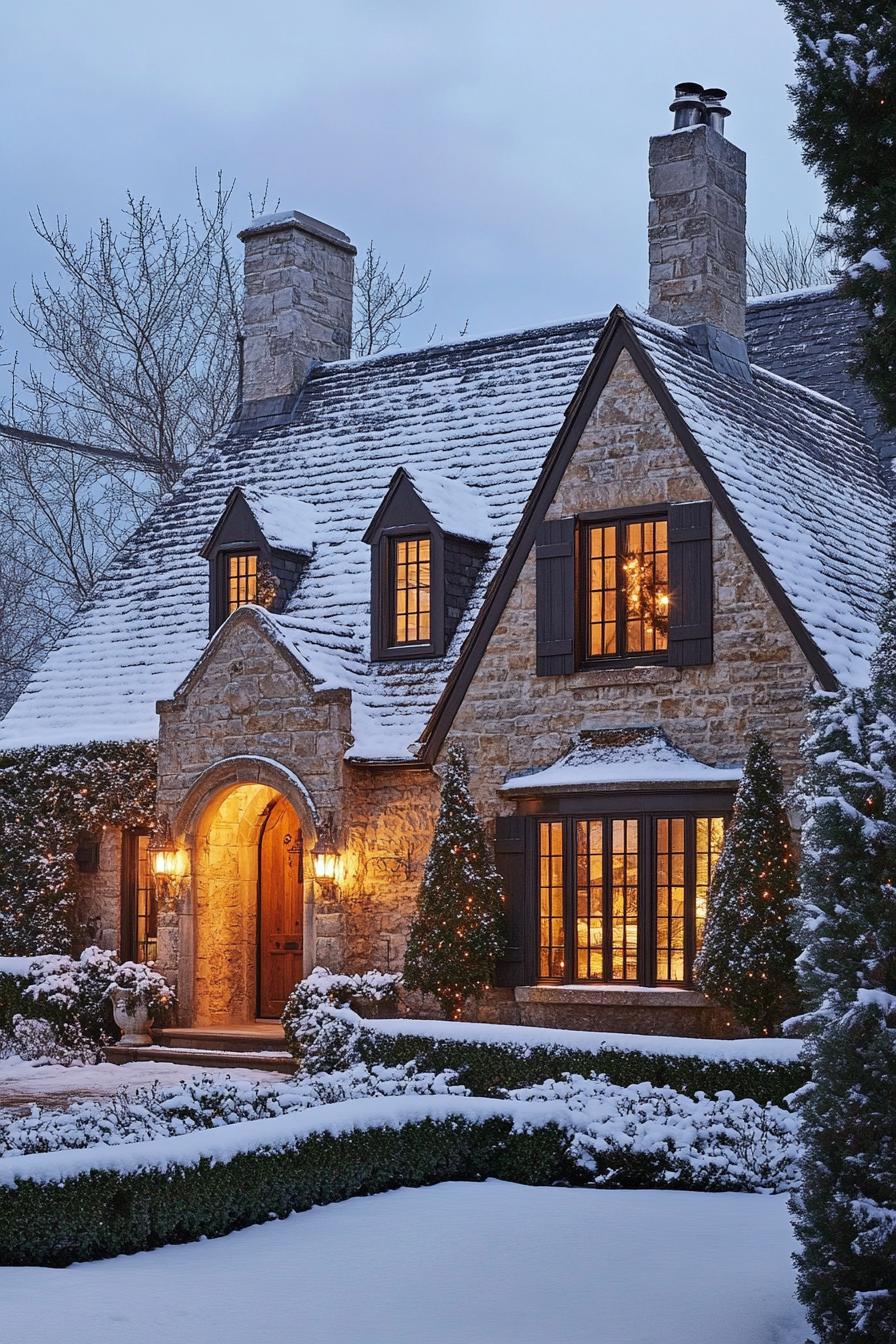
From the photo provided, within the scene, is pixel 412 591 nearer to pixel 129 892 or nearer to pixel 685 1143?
pixel 129 892

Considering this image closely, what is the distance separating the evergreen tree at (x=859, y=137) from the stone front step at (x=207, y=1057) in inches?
447

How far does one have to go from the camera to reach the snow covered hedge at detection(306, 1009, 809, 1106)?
13.5 meters

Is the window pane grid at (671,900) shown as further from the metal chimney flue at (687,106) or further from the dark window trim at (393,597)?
the metal chimney flue at (687,106)

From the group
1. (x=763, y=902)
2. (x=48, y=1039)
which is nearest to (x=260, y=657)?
(x=48, y=1039)

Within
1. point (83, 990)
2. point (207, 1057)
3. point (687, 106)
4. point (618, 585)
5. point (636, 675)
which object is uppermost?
point (687, 106)

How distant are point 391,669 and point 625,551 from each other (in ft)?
10.5

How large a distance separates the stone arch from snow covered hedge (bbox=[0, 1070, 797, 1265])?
627 cm

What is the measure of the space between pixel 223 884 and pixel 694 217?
910 centimetres

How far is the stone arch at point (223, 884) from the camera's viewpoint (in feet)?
64.6

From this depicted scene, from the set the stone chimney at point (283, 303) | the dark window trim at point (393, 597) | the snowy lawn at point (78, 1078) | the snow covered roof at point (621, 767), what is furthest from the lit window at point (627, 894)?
the stone chimney at point (283, 303)

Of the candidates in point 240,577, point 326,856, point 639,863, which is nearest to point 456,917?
point 639,863

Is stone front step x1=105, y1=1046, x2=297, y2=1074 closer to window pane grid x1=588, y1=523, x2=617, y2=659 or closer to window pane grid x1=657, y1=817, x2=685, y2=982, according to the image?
window pane grid x1=657, y1=817, x2=685, y2=982

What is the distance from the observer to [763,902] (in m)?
15.7

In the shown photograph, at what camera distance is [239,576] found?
841 inches
